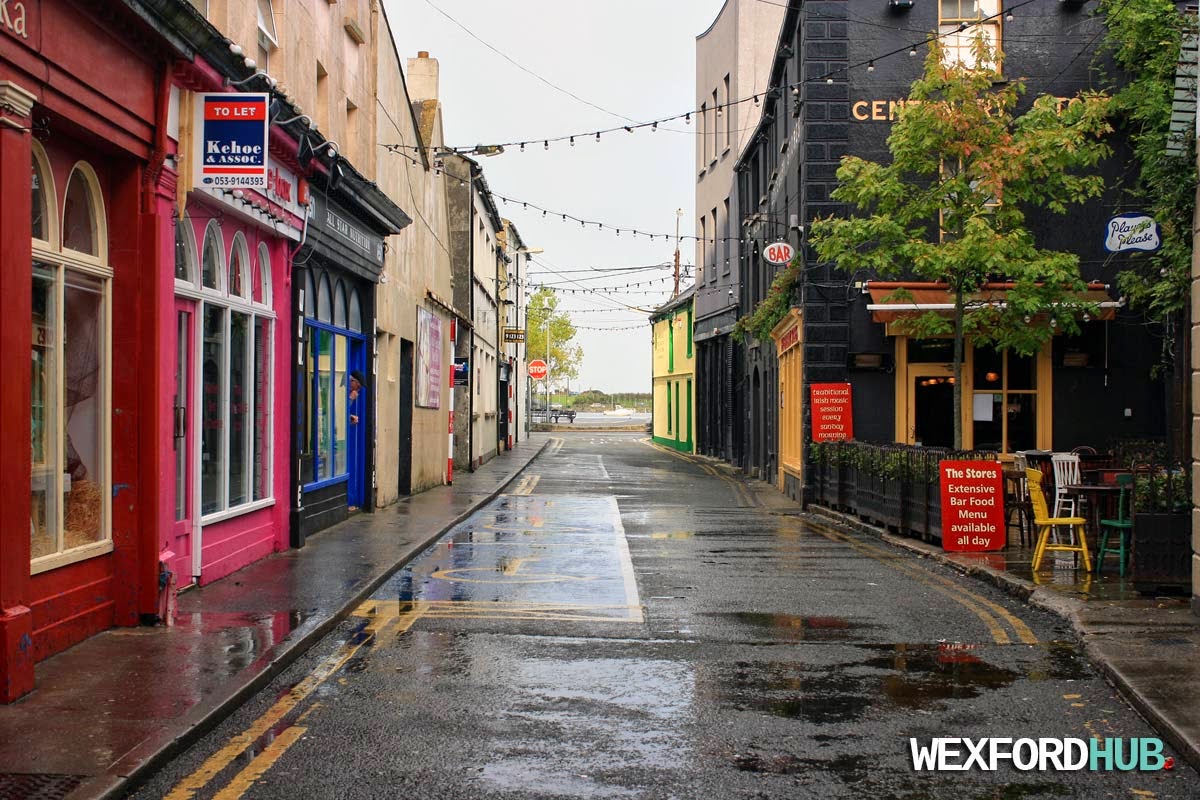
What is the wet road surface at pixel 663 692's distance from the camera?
5664mm

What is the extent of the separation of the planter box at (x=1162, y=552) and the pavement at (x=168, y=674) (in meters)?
6.90

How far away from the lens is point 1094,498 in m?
14.1

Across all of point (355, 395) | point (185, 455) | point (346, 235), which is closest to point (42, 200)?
point (185, 455)

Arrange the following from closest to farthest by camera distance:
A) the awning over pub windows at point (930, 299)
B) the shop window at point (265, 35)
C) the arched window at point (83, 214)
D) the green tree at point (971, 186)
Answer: the arched window at point (83, 214) < the shop window at point (265, 35) < the green tree at point (971, 186) < the awning over pub windows at point (930, 299)

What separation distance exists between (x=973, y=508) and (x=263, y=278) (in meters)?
8.60

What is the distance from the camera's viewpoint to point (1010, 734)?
6.49 m

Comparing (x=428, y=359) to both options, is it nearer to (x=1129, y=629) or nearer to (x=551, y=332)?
(x=1129, y=629)

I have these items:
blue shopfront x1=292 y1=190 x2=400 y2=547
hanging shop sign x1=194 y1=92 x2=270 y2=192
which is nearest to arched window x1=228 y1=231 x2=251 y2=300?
blue shopfront x1=292 y1=190 x2=400 y2=547

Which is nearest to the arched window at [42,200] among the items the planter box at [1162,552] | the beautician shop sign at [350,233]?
the beautician shop sign at [350,233]

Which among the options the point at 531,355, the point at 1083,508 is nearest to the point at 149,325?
the point at 1083,508

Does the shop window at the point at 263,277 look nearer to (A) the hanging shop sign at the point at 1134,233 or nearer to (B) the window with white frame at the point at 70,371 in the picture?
(B) the window with white frame at the point at 70,371

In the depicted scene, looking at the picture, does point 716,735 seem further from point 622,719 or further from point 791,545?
point 791,545

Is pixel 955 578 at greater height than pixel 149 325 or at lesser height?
lesser

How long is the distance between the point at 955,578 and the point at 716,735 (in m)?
7.11
